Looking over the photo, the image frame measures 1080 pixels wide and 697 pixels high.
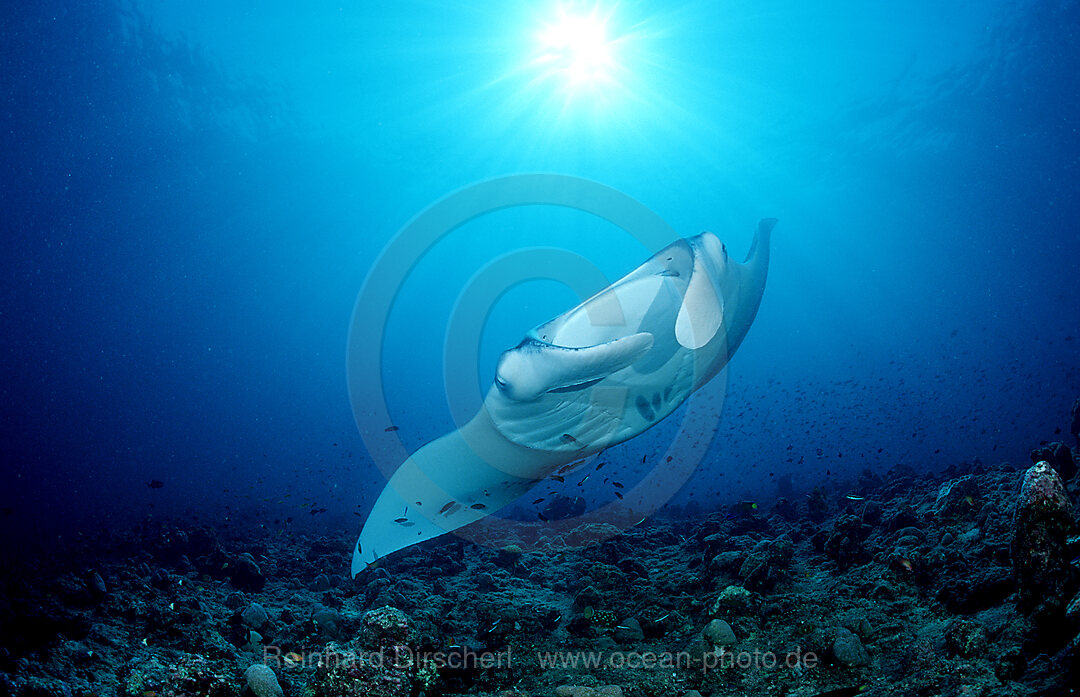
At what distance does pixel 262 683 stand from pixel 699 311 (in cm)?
337

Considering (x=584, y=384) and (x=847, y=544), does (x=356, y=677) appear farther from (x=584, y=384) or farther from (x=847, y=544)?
(x=847, y=544)

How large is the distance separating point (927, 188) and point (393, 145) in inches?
1347

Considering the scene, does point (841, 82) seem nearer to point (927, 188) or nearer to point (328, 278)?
point (927, 188)

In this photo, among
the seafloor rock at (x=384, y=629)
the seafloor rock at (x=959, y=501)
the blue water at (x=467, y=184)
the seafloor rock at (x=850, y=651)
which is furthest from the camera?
the blue water at (x=467, y=184)

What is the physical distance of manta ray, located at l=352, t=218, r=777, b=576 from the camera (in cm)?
257

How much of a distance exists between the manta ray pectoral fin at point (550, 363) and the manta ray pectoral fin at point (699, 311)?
59cm

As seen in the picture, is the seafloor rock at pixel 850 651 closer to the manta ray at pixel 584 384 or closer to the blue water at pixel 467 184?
the manta ray at pixel 584 384

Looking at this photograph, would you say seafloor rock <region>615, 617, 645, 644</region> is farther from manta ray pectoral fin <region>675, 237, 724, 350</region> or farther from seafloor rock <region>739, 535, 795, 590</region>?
manta ray pectoral fin <region>675, 237, 724, 350</region>

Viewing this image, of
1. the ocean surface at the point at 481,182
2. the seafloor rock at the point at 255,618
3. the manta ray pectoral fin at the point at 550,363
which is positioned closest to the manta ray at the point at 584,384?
the manta ray pectoral fin at the point at 550,363

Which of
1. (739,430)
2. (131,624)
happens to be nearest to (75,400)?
(131,624)

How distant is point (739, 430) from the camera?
2327 inches

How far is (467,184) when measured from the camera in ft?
93.6

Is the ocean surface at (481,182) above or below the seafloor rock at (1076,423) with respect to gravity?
above

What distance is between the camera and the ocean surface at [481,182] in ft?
56.6
